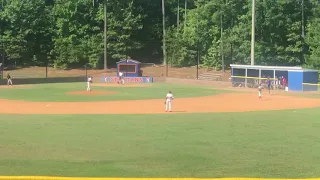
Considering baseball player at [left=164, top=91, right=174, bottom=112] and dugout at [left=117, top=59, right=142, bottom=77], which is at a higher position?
dugout at [left=117, top=59, right=142, bottom=77]

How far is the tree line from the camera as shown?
236ft

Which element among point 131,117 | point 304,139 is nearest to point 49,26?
point 131,117

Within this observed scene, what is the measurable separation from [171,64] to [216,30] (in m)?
9.89

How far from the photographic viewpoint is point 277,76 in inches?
2116

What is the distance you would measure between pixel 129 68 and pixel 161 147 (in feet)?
193

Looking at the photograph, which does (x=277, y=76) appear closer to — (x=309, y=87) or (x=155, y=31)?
(x=309, y=87)

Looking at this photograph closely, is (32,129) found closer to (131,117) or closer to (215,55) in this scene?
(131,117)

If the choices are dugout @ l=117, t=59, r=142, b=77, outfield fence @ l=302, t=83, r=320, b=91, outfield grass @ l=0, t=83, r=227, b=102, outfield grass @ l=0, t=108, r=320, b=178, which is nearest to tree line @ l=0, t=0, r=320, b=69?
dugout @ l=117, t=59, r=142, b=77

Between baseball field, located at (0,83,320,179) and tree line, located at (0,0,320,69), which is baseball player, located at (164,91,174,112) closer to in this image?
baseball field, located at (0,83,320,179)

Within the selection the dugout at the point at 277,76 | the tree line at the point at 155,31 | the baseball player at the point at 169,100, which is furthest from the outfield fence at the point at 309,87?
the baseball player at the point at 169,100

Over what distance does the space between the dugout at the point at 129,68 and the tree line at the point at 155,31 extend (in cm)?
1085

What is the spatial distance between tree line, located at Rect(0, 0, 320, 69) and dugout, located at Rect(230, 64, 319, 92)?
14.3 m

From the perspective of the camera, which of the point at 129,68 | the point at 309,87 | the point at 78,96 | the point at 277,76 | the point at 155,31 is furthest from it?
the point at 155,31

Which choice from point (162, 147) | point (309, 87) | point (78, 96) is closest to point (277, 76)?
point (309, 87)
